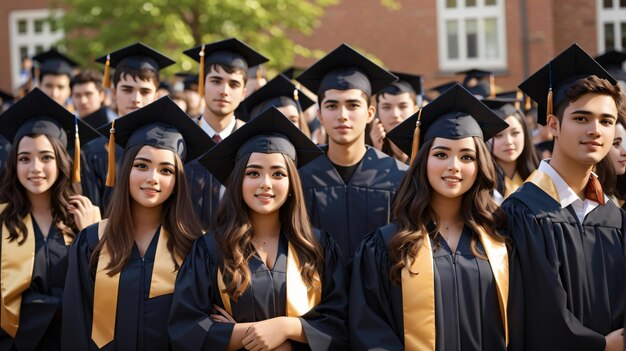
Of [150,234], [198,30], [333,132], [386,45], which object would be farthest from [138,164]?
[386,45]

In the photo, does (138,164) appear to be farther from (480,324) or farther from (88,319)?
(480,324)

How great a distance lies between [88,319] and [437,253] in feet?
5.83

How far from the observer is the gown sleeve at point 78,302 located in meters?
3.97

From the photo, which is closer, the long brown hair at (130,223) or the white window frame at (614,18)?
the long brown hair at (130,223)

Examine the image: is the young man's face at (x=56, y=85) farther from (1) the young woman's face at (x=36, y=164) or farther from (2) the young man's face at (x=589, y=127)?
(2) the young man's face at (x=589, y=127)

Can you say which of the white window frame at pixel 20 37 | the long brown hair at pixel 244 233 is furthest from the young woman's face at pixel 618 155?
the white window frame at pixel 20 37

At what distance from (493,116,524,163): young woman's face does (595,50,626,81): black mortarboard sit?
1511 millimetres

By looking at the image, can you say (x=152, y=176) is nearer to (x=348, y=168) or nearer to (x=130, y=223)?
(x=130, y=223)

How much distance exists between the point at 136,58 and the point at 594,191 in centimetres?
354

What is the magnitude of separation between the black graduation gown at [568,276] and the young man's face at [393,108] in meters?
2.41

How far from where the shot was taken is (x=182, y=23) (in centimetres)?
1088

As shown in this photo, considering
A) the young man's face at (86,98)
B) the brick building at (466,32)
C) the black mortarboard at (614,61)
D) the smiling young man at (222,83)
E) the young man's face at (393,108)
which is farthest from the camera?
the brick building at (466,32)

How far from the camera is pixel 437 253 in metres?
3.77

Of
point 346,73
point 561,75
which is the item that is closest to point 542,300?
point 561,75
